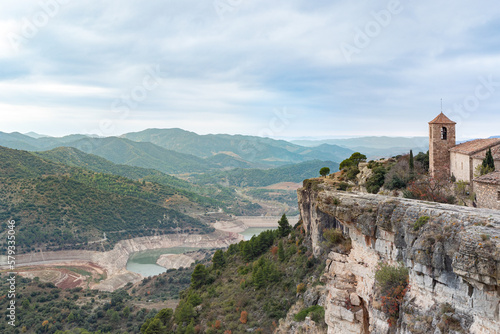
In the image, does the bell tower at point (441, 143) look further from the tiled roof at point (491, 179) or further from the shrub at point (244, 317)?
the shrub at point (244, 317)

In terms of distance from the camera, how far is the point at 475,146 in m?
21.2

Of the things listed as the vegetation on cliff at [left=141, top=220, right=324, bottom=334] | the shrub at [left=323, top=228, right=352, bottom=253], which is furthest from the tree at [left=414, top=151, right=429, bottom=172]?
the shrub at [left=323, top=228, right=352, bottom=253]

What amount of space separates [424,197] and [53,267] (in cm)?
7261

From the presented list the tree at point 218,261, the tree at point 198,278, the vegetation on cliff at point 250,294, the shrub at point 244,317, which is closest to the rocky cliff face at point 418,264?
the vegetation on cliff at point 250,294

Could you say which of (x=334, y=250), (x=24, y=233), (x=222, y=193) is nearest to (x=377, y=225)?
(x=334, y=250)

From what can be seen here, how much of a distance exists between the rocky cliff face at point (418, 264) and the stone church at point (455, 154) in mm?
12061

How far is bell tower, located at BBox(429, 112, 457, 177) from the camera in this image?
22953mm

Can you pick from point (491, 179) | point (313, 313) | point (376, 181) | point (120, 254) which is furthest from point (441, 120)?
point (120, 254)

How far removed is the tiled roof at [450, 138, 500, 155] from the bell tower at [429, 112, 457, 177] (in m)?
0.62

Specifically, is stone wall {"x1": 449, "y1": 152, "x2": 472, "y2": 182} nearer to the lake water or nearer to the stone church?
the stone church

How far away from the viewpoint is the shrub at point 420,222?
5.86 metres

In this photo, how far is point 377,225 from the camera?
22.4 feet

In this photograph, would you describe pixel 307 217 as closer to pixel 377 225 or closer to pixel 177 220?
pixel 377 225

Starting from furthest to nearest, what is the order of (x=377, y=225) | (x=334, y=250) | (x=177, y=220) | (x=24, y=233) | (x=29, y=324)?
(x=177, y=220)
(x=24, y=233)
(x=29, y=324)
(x=334, y=250)
(x=377, y=225)
